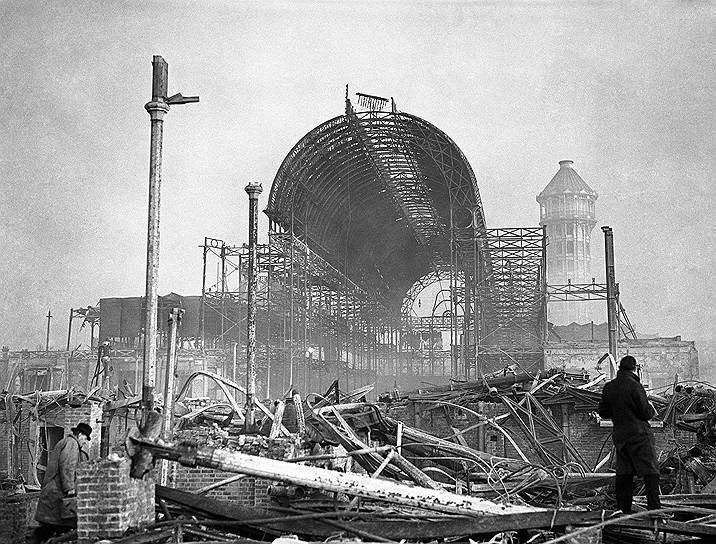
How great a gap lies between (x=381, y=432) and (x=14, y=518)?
5.15 m

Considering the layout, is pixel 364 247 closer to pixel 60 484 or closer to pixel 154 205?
pixel 154 205

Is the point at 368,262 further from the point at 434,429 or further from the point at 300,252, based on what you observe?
Result: the point at 434,429

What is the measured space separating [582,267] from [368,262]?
46.1 metres

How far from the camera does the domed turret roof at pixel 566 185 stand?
78500 mm

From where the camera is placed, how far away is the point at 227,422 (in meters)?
13.2

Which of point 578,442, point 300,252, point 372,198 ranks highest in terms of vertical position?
point 372,198

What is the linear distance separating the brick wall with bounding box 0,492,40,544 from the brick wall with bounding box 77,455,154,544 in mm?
3730

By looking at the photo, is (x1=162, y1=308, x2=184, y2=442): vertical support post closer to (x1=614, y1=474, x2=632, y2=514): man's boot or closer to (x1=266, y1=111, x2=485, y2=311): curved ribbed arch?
(x1=614, y1=474, x2=632, y2=514): man's boot

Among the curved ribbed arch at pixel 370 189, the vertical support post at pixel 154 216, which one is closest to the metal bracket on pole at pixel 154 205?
the vertical support post at pixel 154 216

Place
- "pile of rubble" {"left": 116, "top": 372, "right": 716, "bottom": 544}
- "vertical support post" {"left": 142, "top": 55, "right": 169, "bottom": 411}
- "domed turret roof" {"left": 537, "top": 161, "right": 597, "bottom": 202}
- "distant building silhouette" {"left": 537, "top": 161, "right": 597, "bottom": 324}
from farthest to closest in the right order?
1. "distant building silhouette" {"left": 537, "top": 161, "right": 597, "bottom": 324}
2. "domed turret roof" {"left": 537, "top": 161, "right": 597, "bottom": 202}
3. "vertical support post" {"left": 142, "top": 55, "right": 169, "bottom": 411}
4. "pile of rubble" {"left": 116, "top": 372, "right": 716, "bottom": 544}

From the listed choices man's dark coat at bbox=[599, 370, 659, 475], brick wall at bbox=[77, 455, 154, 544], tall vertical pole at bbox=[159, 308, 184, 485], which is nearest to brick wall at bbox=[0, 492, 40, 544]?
tall vertical pole at bbox=[159, 308, 184, 485]

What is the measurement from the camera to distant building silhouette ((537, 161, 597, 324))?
258 ft

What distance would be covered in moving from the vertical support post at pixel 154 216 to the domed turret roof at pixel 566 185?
72605 millimetres

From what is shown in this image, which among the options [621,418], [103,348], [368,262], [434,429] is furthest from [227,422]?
[368,262]
